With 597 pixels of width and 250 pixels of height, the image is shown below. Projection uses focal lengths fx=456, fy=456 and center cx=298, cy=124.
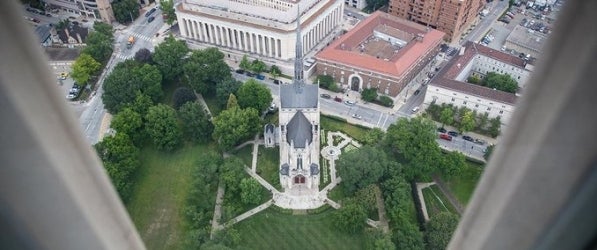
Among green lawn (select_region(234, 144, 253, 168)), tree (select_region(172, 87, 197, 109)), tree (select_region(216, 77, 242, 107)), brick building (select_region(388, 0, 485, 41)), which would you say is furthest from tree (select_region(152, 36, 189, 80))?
brick building (select_region(388, 0, 485, 41))

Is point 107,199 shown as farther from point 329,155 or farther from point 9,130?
point 329,155

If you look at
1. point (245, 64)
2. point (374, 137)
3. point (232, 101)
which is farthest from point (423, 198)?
point (245, 64)

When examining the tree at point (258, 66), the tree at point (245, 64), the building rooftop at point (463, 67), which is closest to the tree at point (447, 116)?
the building rooftop at point (463, 67)

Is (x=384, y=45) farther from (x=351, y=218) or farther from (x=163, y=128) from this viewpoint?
(x=163, y=128)

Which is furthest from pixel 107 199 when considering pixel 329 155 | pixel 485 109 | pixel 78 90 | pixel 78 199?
pixel 78 90

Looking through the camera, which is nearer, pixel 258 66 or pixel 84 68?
pixel 84 68
